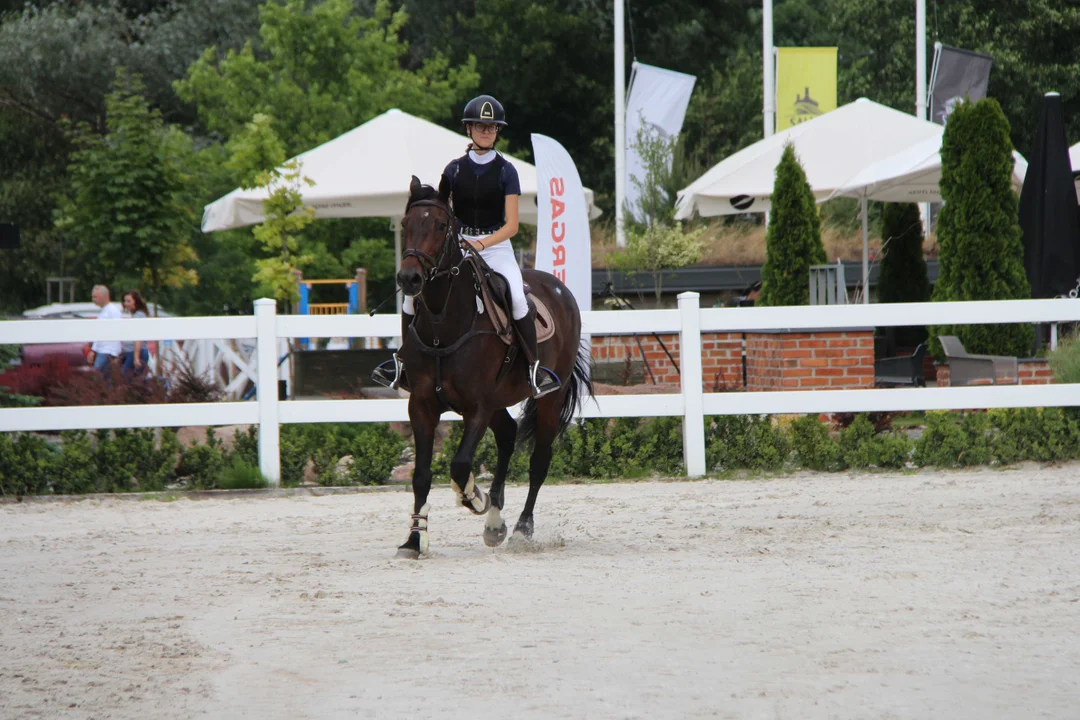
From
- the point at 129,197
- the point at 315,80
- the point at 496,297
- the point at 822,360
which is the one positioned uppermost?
the point at 315,80

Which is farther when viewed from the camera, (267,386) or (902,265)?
(902,265)

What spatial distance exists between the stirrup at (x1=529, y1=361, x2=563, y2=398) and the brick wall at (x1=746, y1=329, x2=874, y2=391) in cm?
497

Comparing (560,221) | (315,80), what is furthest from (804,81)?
(560,221)

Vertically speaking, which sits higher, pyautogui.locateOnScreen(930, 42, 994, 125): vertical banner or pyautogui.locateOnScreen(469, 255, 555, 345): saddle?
pyautogui.locateOnScreen(930, 42, 994, 125): vertical banner

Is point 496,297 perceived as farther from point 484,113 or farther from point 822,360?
point 822,360

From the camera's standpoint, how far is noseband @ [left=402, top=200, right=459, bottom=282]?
6.98m

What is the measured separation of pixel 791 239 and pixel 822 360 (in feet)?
10.7

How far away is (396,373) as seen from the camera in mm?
8000

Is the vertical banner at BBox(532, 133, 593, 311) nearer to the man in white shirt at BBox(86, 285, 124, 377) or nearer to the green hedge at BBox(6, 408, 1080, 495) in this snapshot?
the green hedge at BBox(6, 408, 1080, 495)

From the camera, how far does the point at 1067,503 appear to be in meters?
8.96

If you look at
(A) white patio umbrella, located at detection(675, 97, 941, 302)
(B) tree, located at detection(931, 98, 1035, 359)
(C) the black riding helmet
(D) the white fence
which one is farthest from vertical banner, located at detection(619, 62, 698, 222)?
(C) the black riding helmet

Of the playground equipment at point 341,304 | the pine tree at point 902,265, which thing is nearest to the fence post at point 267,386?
the playground equipment at point 341,304

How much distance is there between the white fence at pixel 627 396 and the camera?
1070cm

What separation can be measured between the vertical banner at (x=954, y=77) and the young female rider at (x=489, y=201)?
714 inches
